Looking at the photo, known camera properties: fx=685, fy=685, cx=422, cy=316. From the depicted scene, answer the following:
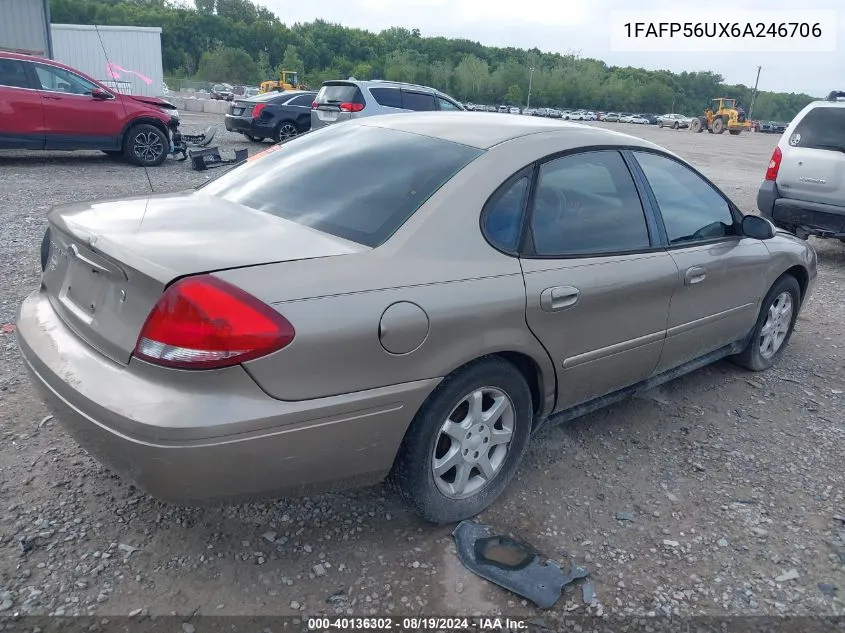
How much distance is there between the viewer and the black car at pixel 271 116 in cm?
1645

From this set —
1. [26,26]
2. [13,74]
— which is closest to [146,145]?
[13,74]

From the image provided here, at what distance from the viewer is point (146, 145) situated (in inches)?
472

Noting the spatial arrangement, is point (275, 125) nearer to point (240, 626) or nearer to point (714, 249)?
point (714, 249)

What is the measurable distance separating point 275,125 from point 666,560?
51.2 ft

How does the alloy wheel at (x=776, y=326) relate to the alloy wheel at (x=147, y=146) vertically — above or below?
below

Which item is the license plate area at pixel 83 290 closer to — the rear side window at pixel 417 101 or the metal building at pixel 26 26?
the rear side window at pixel 417 101

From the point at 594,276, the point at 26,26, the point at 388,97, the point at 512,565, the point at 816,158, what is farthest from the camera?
the point at 26,26

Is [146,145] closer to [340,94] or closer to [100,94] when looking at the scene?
[100,94]

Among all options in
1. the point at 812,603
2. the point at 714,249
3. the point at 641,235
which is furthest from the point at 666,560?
the point at 714,249

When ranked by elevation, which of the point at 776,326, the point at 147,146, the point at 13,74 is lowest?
the point at 776,326

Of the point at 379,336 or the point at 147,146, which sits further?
the point at 147,146

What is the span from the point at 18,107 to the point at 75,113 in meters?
0.81

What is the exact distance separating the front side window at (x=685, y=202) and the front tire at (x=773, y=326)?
0.79 meters

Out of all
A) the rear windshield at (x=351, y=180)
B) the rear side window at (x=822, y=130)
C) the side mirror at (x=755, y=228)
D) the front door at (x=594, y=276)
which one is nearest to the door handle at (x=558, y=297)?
the front door at (x=594, y=276)
